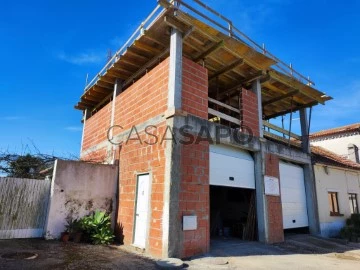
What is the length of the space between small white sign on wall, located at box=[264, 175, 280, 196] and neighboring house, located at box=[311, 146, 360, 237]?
3.75 m

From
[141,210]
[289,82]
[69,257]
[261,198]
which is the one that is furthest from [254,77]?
[69,257]

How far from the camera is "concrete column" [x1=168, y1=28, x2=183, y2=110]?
24.9 feet

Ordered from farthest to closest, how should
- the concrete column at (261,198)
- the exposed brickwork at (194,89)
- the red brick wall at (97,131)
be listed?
the red brick wall at (97,131)
the concrete column at (261,198)
the exposed brickwork at (194,89)

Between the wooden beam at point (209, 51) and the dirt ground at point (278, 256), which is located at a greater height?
the wooden beam at point (209, 51)

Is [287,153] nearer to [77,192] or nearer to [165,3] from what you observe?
[165,3]

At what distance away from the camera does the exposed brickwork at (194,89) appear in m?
8.06

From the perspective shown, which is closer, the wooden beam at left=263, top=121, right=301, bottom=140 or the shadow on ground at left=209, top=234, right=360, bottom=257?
the shadow on ground at left=209, top=234, right=360, bottom=257

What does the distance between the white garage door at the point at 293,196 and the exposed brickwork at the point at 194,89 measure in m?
Answer: 5.23

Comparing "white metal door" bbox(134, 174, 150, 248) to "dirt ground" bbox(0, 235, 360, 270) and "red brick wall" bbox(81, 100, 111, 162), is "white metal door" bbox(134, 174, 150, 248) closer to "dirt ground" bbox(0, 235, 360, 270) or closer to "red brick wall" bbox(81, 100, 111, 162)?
"dirt ground" bbox(0, 235, 360, 270)

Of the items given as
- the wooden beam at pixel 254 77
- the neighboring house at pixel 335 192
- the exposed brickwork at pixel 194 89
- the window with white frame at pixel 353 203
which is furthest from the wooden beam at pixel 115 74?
the window with white frame at pixel 353 203

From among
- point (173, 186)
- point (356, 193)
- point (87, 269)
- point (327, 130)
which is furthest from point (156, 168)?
point (327, 130)

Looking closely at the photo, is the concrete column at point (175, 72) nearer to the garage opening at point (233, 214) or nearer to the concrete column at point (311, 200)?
the garage opening at point (233, 214)

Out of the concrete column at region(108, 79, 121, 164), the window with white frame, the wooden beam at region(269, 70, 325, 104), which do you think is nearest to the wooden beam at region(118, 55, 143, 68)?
the concrete column at region(108, 79, 121, 164)

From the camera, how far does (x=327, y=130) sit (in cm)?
2294
